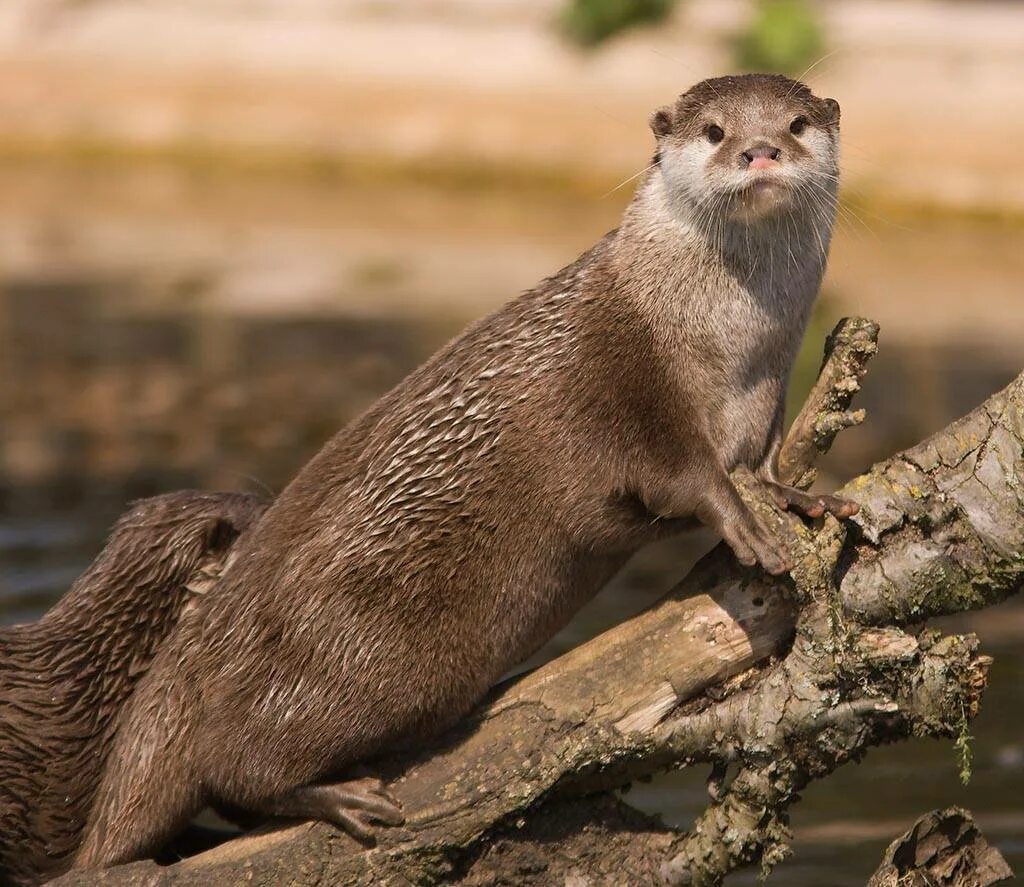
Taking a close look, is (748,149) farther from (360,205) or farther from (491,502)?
(360,205)

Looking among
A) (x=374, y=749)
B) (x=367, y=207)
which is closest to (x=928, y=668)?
(x=374, y=749)

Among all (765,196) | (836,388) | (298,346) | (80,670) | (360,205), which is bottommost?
(360,205)

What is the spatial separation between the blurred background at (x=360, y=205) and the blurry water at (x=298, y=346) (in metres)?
0.03

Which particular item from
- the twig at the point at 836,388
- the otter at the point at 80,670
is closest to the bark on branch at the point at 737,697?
the twig at the point at 836,388

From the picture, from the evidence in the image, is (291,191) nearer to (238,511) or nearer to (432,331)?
(432,331)

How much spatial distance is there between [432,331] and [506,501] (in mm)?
6416

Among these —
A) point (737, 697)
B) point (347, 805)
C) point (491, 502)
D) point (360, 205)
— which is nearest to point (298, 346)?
point (360, 205)

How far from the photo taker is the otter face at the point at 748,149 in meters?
3.82

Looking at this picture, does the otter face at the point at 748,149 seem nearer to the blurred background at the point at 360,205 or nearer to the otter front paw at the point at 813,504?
the otter front paw at the point at 813,504

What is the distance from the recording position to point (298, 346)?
1022cm

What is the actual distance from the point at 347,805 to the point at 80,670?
0.67m

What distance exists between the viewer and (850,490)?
12.8ft

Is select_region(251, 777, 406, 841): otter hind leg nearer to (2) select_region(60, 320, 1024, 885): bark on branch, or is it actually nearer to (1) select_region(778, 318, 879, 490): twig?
Answer: (2) select_region(60, 320, 1024, 885): bark on branch

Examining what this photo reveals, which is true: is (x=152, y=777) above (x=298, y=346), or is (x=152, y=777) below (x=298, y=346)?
above
